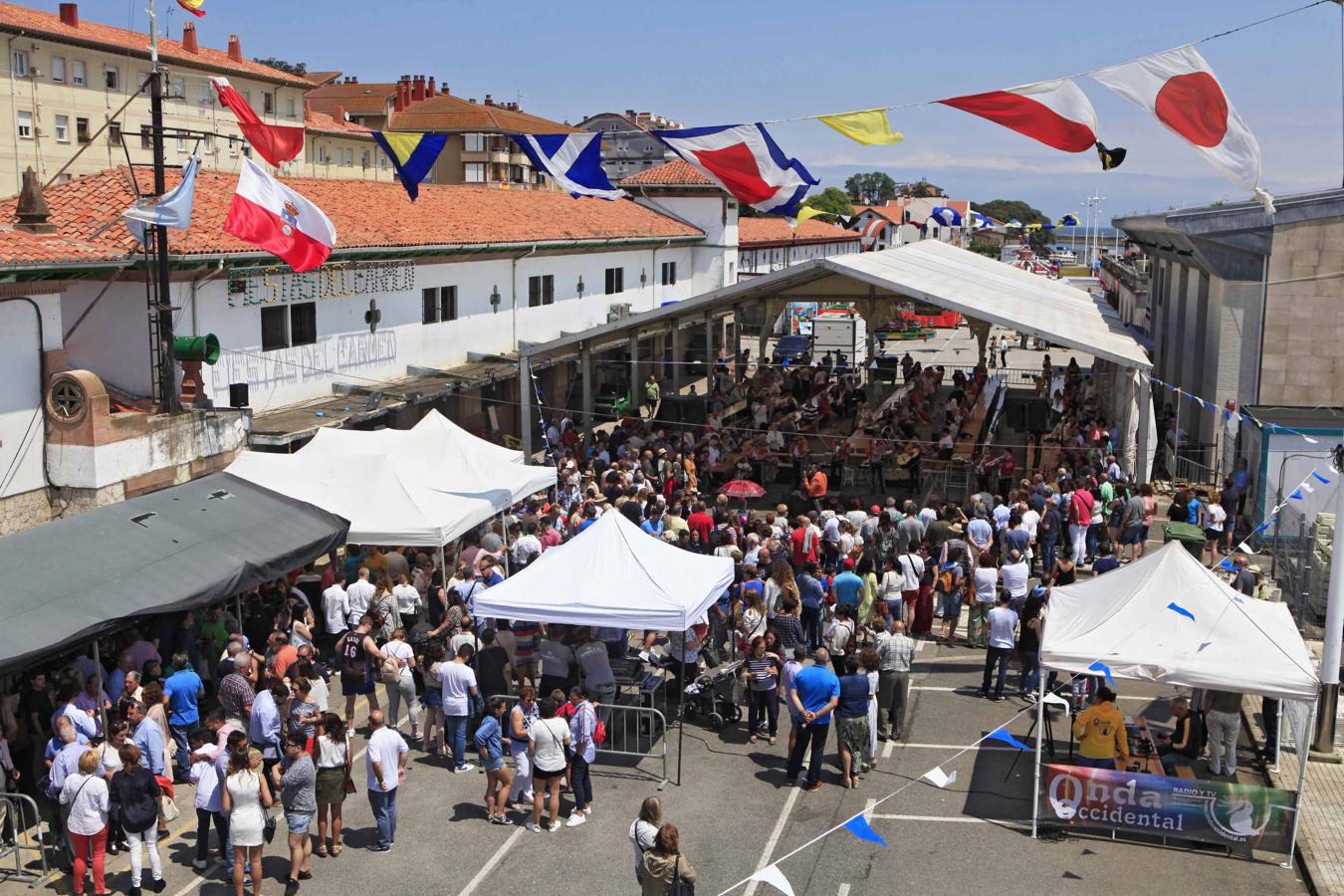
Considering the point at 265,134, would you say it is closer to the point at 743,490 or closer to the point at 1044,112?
the point at 743,490

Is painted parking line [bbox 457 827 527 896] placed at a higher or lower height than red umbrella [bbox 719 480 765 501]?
lower

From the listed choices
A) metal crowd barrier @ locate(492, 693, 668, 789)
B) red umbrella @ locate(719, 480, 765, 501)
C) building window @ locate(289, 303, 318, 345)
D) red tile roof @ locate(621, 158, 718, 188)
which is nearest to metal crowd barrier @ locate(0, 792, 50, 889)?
metal crowd barrier @ locate(492, 693, 668, 789)

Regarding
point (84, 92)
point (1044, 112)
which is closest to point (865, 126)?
point (1044, 112)

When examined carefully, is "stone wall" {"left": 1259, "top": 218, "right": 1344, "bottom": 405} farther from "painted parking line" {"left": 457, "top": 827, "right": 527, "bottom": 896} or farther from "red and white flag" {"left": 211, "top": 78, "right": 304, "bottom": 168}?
"painted parking line" {"left": 457, "top": 827, "right": 527, "bottom": 896}

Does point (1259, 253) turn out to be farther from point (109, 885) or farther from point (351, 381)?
point (109, 885)

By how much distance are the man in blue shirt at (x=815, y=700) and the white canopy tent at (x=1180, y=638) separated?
1837 mm

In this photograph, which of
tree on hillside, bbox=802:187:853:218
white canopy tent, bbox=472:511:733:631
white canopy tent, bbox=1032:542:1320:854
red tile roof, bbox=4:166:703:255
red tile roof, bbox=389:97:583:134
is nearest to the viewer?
white canopy tent, bbox=1032:542:1320:854

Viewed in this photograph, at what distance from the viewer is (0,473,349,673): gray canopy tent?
36.7ft

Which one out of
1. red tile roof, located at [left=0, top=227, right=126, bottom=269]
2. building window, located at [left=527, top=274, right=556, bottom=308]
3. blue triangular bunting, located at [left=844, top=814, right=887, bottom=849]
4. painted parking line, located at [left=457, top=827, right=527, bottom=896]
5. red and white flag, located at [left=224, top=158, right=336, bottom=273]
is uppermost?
red and white flag, located at [left=224, top=158, right=336, bottom=273]

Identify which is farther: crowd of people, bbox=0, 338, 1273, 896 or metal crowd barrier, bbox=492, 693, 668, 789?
metal crowd barrier, bbox=492, 693, 668, 789

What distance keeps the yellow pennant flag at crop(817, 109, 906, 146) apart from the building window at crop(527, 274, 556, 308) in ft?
62.9

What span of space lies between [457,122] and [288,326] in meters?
59.7

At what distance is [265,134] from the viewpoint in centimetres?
1711

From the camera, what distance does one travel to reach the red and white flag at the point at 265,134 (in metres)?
16.9
